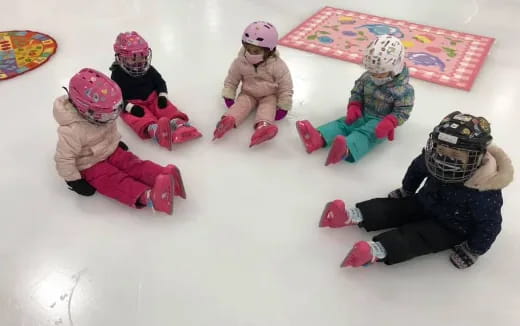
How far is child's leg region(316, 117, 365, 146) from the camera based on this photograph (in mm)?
1558

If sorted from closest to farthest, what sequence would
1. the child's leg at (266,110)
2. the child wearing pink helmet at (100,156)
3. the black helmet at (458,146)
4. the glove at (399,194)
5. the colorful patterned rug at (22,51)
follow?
1. the black helmet at (458,146)
2. the child wearing pink helmet at (100,156)
3. the glove at (399,194)
4. the child's leg at (266,110)
5. the colorful patterned rug at (22,51)

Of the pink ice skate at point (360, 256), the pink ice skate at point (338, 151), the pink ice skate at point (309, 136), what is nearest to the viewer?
the pink ice skate at point (360, 256)

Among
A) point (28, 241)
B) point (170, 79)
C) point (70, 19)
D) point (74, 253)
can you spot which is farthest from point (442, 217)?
point (70, 19)

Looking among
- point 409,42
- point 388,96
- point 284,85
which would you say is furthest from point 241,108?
point 409,42

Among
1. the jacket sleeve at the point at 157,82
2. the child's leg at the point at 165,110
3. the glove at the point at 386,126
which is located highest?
the glove at the point at 386,126

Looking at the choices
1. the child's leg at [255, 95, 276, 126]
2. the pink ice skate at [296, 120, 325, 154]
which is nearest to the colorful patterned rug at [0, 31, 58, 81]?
the child's leg at [255, 95, 276, 126]

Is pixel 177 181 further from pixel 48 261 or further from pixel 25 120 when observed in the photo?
pixel 25 120

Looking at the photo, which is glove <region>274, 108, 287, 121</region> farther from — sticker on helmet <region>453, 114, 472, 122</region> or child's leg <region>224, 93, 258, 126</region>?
sticker on helmet <region>453, 114, 472, 122</region>

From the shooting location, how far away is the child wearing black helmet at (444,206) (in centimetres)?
101

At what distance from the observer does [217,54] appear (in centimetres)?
218

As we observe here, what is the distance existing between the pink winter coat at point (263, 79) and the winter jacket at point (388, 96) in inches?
10.3

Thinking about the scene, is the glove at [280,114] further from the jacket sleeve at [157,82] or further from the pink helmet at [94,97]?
the pink helmet at [94,97]

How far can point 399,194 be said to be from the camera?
133 cm

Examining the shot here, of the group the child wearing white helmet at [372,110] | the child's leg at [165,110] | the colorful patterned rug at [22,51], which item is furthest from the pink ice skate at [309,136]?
the colorful patterned rug at [22,51]
